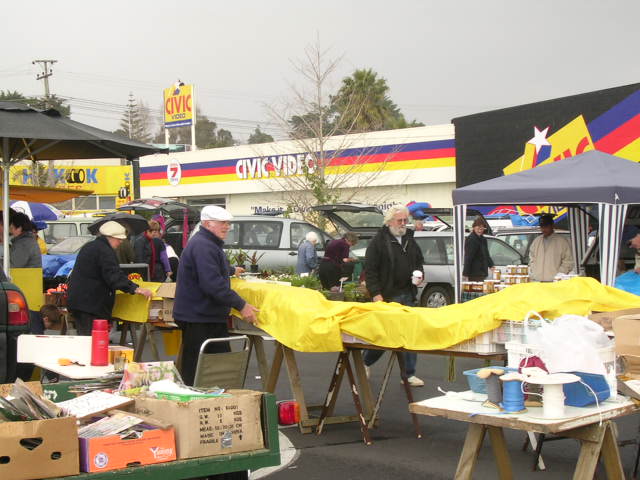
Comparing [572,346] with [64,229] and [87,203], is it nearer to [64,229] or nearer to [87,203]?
[64,229]

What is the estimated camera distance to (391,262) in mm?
8836

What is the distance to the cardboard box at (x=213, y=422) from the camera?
4047mm

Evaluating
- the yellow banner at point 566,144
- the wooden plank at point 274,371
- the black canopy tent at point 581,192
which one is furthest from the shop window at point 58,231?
the wooden plank at point 274,371

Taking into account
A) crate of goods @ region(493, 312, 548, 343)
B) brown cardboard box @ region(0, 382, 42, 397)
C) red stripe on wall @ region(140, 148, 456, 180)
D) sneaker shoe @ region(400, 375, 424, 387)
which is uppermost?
red stripe on wall @ region(140, 148, 456, 180)

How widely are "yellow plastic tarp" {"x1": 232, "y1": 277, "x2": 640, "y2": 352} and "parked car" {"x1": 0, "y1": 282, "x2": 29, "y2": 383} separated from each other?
197 centimetres

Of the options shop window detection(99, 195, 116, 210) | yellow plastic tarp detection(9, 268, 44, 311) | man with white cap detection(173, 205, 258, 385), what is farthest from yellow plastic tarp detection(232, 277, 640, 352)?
shop window detection(99, 195, 116, 210)

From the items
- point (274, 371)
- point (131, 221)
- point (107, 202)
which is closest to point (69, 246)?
point (131, 221)

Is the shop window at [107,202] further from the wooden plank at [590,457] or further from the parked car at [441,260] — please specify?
the wooden plank at [590,457]

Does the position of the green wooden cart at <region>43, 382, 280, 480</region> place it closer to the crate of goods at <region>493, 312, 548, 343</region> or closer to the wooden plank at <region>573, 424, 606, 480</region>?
the wooden plank at <region>573, 424, 606, 480</region>

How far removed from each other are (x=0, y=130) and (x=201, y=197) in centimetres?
3512

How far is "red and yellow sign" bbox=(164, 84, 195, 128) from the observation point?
1972 inches

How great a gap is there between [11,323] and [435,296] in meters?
10.9

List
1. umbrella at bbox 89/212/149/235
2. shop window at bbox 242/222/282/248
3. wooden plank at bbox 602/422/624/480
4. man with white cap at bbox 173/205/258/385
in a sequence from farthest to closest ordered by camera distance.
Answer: shop window at bbox 242/222/282/248
umbrella at bbox 89/212/149/235
man with white cap at bbox 173/205/258/385
wooden plank at bbox 602/422/624/480

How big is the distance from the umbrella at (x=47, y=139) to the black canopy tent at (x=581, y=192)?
4.74 metres
